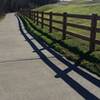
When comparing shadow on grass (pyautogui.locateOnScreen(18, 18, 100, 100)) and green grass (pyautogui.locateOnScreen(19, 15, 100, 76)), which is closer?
shadow on grass (pyautogui.locateOnScreen(18, 18, 100, 100))

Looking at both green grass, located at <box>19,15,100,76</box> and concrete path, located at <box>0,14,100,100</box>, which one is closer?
concrete path, located at <box>0,14,100,100</box>

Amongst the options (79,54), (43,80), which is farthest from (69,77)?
(79,54)

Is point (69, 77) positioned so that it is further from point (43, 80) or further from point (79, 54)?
point (79, 54)

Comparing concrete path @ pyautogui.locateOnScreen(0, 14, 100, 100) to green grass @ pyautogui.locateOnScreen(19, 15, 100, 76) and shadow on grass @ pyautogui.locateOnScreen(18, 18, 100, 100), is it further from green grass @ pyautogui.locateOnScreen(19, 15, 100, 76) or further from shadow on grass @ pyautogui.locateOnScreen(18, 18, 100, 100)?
green grass @ pyautogui.locateOnScreen(19, 15, 100, 76)

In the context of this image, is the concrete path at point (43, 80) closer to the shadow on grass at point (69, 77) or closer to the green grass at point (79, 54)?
the shadow on grass at point (69, 77)

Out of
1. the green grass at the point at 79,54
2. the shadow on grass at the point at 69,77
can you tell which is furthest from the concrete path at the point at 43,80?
the green grass at the point at 79,54

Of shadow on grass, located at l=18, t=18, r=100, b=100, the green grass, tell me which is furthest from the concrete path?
the green grass

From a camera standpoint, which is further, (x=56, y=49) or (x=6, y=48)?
(x=6, y=48)

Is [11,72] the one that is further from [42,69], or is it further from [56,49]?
[56,49]

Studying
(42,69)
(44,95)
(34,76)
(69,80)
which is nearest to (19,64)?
(42,69)

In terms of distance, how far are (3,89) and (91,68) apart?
2.62 meters

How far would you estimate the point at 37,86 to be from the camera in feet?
24.5

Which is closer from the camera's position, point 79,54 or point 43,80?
point 43,80

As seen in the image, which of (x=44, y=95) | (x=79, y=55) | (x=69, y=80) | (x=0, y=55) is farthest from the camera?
(x=0, y=55)
